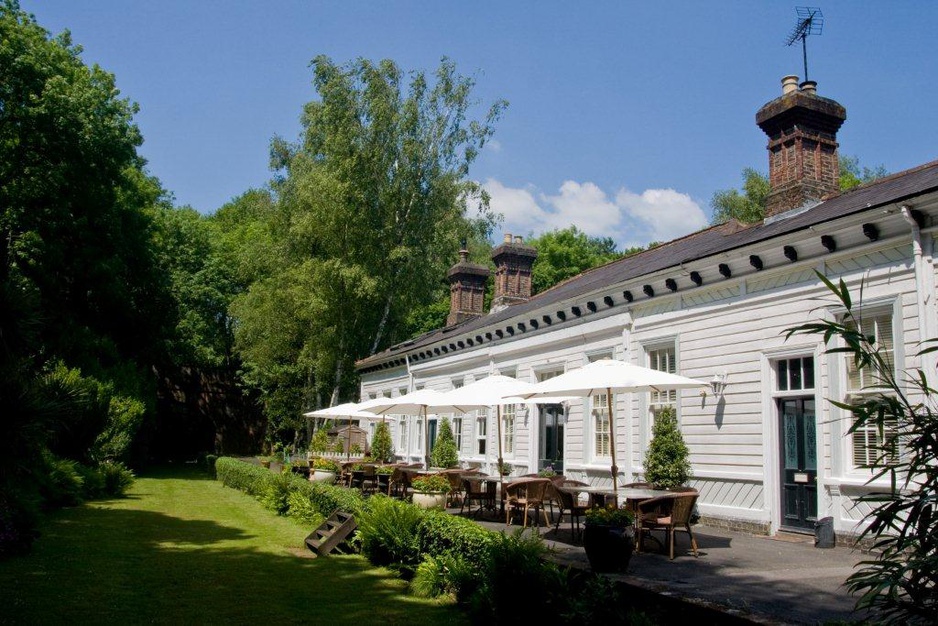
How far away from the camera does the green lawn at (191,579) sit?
24.5ft

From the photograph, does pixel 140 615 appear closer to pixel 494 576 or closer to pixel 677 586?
pixel 494 576

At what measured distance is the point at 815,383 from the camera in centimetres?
1032

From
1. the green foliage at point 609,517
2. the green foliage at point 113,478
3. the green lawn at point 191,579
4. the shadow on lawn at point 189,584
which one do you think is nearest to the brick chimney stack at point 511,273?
the green lawn at point 191,579

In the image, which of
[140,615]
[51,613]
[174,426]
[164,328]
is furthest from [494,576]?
[174,426]

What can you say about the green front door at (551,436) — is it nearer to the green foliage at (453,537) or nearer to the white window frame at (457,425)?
the white window frame at (457,425)

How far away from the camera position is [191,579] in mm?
9297

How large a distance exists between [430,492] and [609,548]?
6247 millimetres

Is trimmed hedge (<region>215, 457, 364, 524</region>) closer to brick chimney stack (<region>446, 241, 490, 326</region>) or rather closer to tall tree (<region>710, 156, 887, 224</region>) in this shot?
brick chimney stack (<region>446, 241, 490, 326</region>)

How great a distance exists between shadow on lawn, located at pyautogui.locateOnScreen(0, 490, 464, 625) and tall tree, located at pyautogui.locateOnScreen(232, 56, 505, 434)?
16.0m

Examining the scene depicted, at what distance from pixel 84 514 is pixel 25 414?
9595 millimetres

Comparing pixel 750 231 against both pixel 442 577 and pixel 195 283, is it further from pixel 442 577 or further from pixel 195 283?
pixel 195 283

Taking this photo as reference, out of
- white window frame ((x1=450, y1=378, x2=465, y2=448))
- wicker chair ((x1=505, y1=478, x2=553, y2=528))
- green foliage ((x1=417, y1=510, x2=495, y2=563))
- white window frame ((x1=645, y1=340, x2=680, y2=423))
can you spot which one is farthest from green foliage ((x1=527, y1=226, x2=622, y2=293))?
green foliage ((x1=417, y1=510, x2=495, y2=563))

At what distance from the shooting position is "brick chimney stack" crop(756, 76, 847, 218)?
41.5 ft

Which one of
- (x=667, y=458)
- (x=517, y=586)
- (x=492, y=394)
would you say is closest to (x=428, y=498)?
(x=492, y=394)
